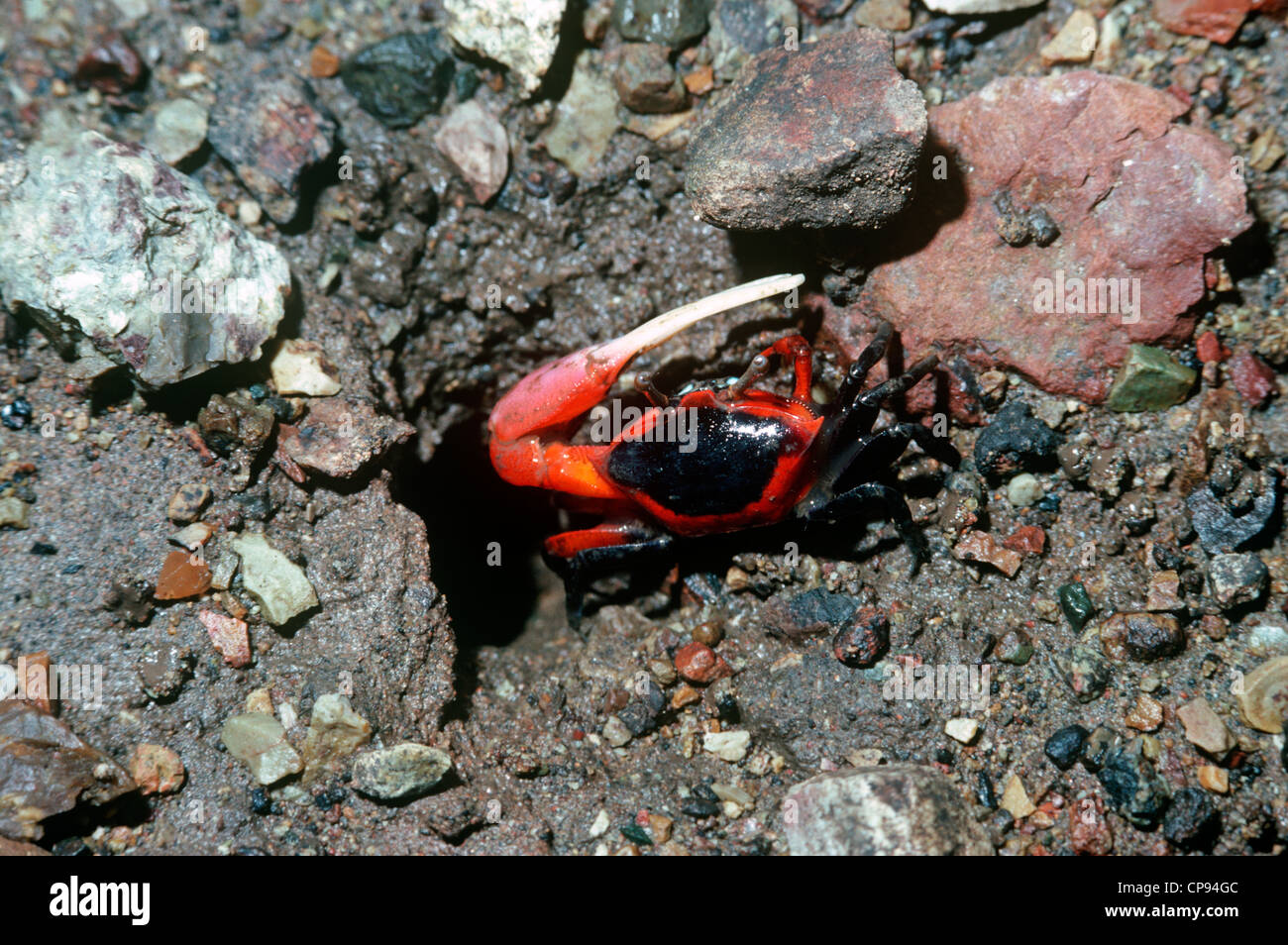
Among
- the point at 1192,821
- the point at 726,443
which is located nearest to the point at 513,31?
the point at 726,443

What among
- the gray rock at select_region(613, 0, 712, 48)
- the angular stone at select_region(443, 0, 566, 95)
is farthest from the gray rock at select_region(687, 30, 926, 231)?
the angular stone at select_region(443, 0, 566, 95)

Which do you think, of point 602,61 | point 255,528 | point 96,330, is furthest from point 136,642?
point 602,61

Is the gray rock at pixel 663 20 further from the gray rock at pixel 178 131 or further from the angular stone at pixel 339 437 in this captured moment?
the angular stone at pixel 339 437

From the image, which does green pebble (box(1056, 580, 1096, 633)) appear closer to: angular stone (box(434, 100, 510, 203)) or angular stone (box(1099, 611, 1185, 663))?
angular stone (box(1099, 611, 1185, 663))

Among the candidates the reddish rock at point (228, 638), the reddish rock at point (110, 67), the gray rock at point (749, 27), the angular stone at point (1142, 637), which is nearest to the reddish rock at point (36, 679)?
the reddish rock at point (228, 638)

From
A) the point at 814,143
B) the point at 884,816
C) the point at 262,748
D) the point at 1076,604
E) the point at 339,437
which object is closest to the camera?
the point at 884,816

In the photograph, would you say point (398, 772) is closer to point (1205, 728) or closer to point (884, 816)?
point (884, 816)
